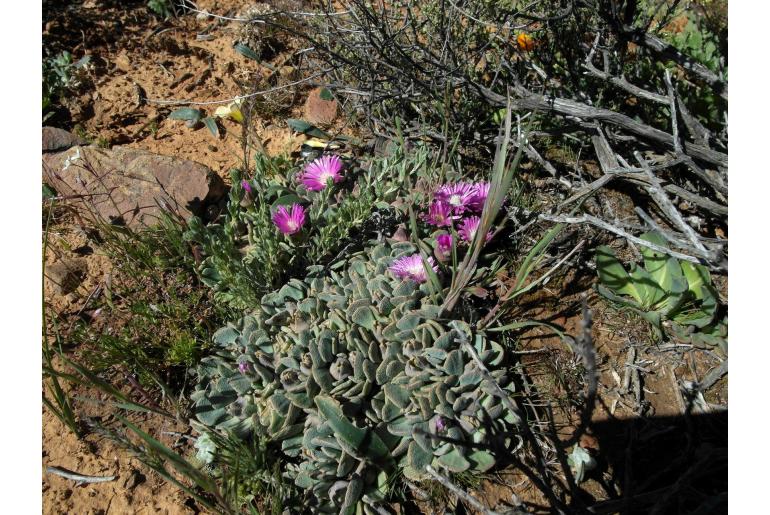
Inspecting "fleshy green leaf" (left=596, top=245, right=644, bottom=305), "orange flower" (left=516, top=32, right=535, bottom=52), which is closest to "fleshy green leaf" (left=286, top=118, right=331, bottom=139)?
"orange flower" (left=516, top=32, right=535, bottom=52)

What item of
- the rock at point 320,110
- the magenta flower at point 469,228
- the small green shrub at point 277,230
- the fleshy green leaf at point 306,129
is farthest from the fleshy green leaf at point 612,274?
the rock at point 320,110

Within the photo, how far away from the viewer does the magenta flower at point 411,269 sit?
2033 mm

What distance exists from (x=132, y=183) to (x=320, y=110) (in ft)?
3.50

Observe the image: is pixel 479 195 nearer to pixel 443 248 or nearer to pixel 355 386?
pixel 443 248

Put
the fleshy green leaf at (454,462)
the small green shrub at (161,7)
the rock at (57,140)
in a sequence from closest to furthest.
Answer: the fleshy green leaf at (454,462) → the rock at (57,140) → the small green shrub at (161,7)

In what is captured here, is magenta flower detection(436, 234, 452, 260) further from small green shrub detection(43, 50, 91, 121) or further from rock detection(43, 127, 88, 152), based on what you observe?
small green shrub detection(43, 50, 91, 121)

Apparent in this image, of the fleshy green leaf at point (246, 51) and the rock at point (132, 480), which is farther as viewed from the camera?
the fleshy green leaf at point (246, 51)

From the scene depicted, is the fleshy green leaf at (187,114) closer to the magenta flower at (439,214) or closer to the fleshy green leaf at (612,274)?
the magenta flower at (439,214)

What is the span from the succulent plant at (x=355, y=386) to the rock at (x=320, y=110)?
3.90 ft

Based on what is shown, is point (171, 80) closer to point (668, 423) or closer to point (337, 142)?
point (337, 142)

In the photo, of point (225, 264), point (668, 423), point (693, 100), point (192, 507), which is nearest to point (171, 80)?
point (225, 264)

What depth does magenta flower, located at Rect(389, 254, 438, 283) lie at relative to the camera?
203 cm

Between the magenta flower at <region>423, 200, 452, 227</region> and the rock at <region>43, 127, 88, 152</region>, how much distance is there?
1.82 meters

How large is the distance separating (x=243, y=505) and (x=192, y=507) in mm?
185
